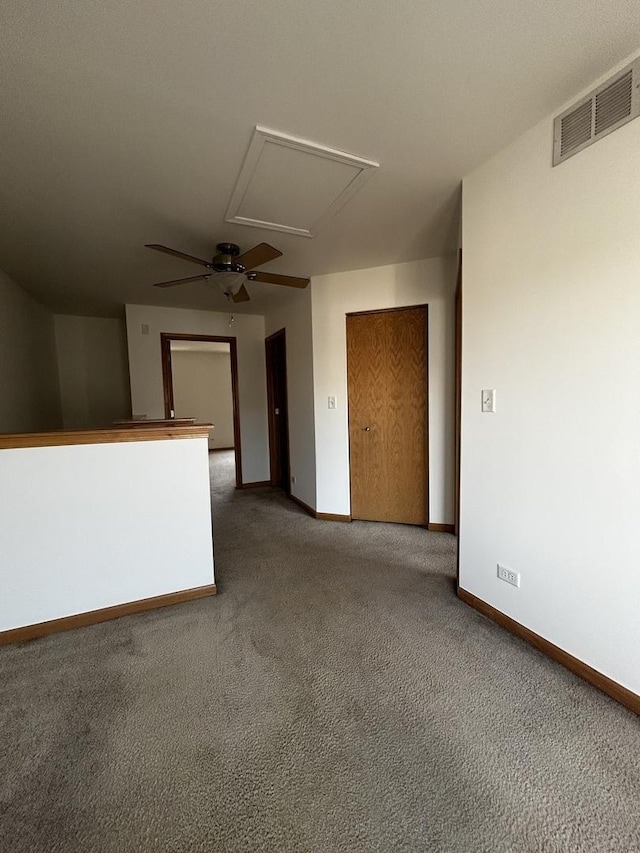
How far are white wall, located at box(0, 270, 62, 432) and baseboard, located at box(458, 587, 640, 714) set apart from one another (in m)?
3.91

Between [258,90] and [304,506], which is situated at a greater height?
[258,90]

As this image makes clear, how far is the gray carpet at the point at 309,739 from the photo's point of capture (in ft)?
3.30

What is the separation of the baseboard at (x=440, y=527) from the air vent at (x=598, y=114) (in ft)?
8.81

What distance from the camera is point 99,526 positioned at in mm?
1982

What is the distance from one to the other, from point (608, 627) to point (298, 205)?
2.69m

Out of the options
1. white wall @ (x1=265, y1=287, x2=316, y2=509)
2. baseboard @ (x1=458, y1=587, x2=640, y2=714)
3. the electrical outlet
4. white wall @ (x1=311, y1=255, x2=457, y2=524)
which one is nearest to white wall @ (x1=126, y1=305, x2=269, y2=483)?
white wall @ (x1=265, y1=287, x2=316, y2=509)

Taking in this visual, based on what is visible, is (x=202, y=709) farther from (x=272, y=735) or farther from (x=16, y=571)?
(x=16, y=571)

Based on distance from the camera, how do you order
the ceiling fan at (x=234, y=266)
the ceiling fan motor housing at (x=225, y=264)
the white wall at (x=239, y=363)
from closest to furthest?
the ceiling fan at (x=234, y=266), the ceiling fan motor housing at (x=225, y=264), the white wall at (x=239, y=363)

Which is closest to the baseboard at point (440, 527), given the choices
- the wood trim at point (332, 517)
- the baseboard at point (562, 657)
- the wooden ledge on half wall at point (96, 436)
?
the wood trim at point (332, 517)

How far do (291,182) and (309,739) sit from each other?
2.60 metres

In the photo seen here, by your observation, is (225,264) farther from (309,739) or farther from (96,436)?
(309,739)

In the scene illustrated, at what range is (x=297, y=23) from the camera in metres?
1.14

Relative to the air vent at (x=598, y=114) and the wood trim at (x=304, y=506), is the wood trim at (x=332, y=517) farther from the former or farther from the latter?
the air vent at (x=598, y=114)

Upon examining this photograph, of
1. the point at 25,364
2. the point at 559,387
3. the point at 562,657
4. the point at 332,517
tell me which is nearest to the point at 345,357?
the point at 332,517
